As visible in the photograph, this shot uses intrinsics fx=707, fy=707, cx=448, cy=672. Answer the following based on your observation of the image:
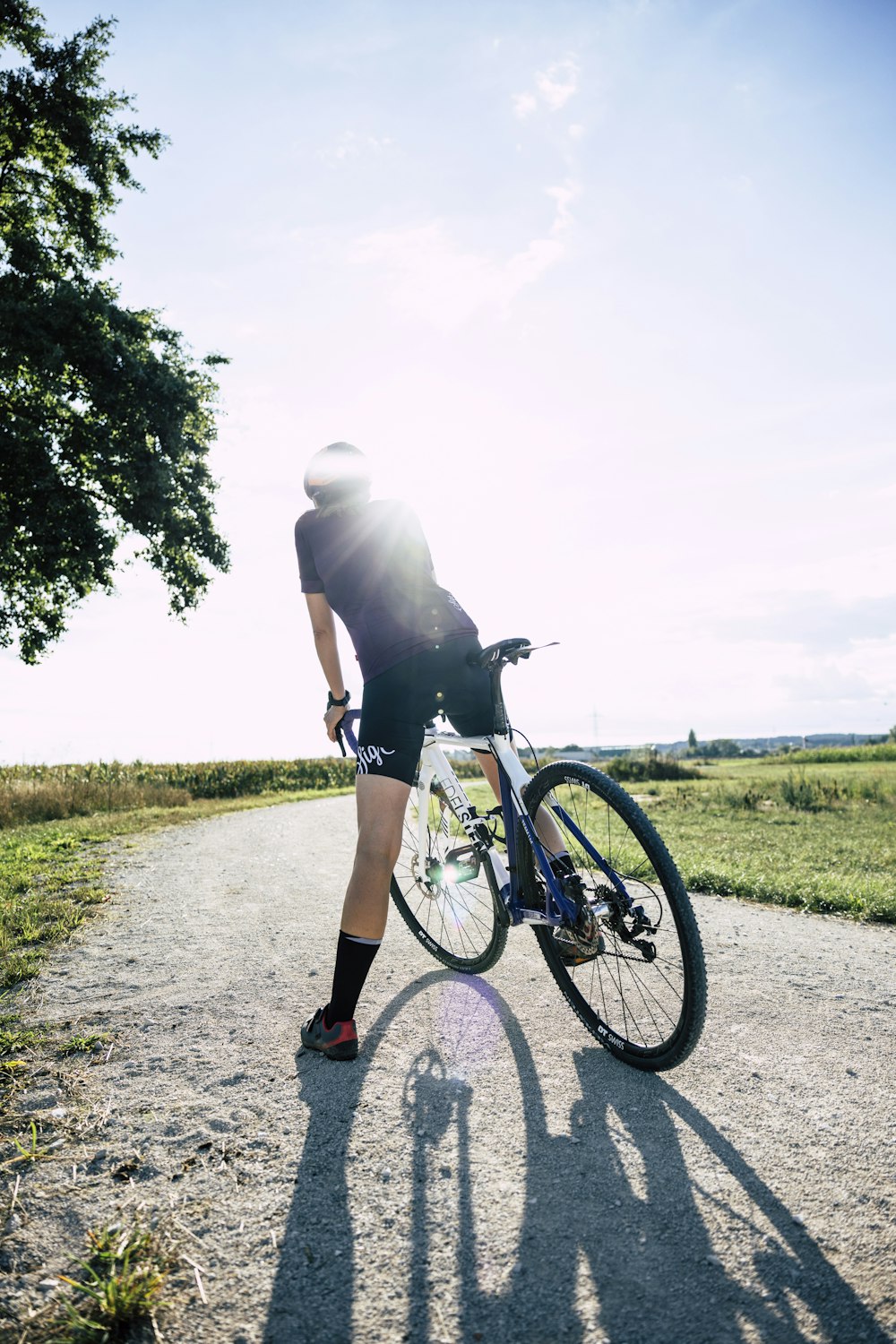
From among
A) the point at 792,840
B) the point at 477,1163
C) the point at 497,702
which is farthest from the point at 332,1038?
the point at 792,840

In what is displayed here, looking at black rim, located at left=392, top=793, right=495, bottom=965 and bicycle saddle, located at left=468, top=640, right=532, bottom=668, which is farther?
black rim, located at left=392, top=793, right=495, bottom=965

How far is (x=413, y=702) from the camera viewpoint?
2943 millimetres

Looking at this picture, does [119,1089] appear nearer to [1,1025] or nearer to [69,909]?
[1,1025]

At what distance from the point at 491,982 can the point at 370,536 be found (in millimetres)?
2277

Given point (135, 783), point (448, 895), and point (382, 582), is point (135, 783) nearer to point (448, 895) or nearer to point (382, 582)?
point (448, 895)

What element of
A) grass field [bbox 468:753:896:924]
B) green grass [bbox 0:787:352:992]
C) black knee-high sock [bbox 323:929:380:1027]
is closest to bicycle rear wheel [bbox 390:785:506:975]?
black knee-high sock [bbox 323:929:380:1027]

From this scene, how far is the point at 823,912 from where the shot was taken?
5371 millimetres

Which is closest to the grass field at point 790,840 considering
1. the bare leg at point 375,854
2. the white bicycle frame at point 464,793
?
the white bicycle frame at point 464,793

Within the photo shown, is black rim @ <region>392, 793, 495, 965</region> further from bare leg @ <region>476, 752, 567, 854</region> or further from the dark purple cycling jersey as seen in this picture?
the dark purple cycling jersey

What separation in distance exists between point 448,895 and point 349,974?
1055mm

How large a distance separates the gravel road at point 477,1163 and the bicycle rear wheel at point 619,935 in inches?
5.4

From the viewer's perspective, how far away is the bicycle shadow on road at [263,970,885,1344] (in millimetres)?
1490

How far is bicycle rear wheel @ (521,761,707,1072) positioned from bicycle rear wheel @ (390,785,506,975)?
1.63ft

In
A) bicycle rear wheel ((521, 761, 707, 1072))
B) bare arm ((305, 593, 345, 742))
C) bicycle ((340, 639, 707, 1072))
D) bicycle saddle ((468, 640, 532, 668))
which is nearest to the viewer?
bicycle rear wheel ((521, 761, 707, 1072))
